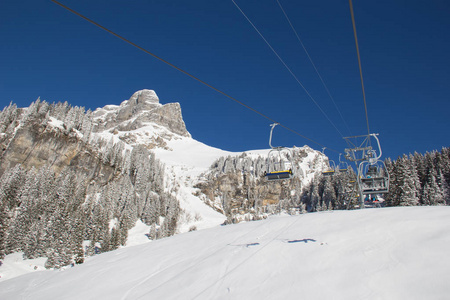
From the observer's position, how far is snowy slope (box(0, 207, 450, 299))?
7008 mm

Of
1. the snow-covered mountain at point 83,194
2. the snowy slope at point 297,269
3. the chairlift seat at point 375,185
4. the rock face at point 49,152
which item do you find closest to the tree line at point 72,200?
the snow-covered mountain at point 83,194

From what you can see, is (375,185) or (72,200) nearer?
(375,185)

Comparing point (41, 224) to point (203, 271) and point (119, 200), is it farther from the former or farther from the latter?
point (203, 271)

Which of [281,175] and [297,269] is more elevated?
[281,175]

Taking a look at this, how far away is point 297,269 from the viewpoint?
8969 millimetres

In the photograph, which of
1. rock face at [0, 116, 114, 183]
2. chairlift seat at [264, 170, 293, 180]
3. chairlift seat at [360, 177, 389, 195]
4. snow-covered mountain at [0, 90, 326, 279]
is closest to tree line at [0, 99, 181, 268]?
snow-covered mountain at [0, 90, 326, 279]

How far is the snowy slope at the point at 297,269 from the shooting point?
701cm

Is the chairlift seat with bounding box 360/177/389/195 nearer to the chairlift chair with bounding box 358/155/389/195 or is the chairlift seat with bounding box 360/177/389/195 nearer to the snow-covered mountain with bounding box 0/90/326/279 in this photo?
the chairlift chair with bounding box 358/155/389/195

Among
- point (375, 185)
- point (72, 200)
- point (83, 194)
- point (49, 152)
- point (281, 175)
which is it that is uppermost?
point (49, 152)

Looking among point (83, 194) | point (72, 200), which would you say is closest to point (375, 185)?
point (72, 200)

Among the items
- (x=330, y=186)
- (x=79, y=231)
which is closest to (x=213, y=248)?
(x=79, y=231)

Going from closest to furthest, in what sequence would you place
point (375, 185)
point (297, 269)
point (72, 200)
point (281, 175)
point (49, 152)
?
point (297, 269) → point (281, 175) → point (375, 185) → point (72, 200) → point (49, 152)

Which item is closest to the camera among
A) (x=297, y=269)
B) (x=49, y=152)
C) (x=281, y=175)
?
(x=297, y=269)

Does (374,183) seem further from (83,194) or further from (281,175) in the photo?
(83,194)
